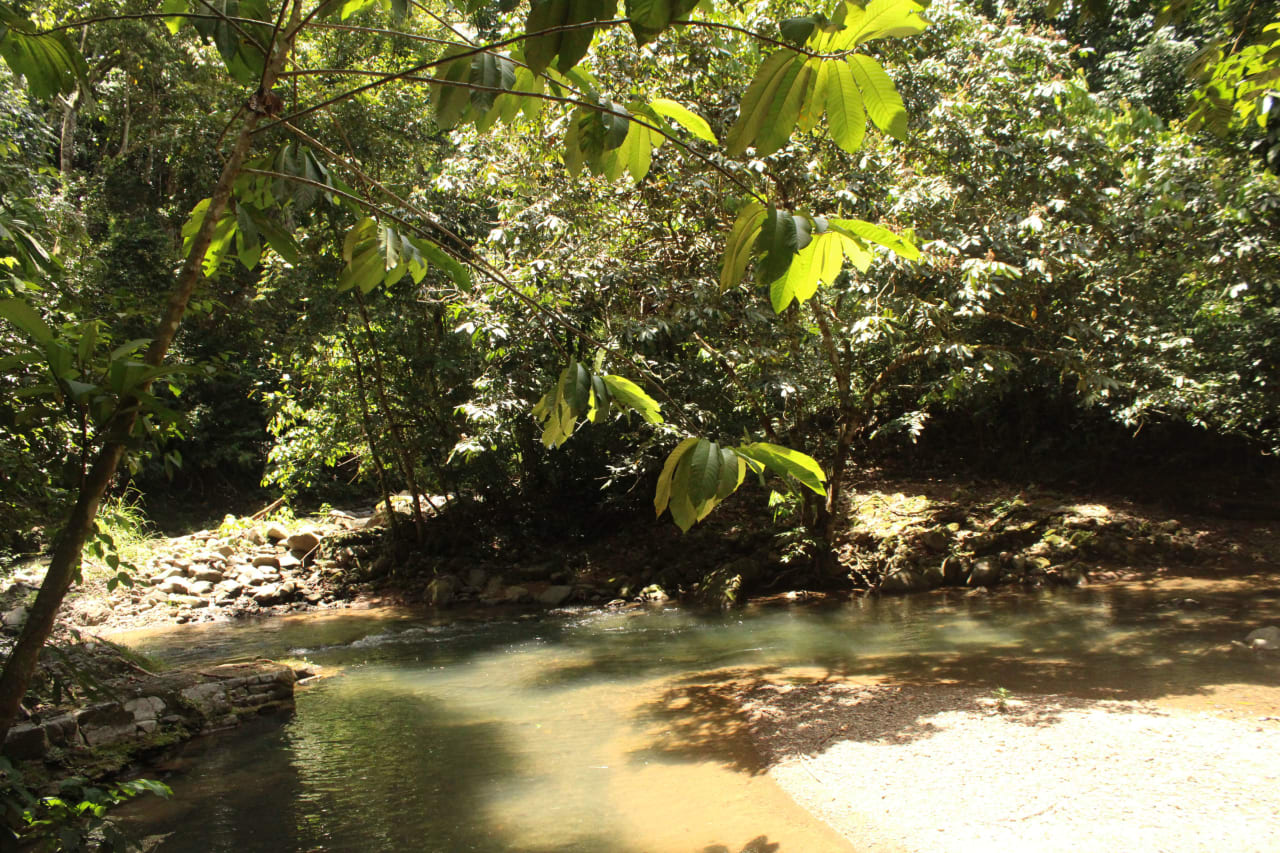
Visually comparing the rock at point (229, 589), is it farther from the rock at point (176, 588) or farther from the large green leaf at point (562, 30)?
the large green leaf at point (562, 30)

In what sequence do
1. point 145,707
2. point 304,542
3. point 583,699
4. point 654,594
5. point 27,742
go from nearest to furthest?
point 27,742
point 145,707
point 583,699
point 654,594
point 304,542

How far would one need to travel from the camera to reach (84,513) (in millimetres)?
1202

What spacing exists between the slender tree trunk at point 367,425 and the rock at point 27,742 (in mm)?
6592

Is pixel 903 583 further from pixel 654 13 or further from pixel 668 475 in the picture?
pixel 654 13

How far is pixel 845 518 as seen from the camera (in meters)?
10.9

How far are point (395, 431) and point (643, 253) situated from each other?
450 centimetres

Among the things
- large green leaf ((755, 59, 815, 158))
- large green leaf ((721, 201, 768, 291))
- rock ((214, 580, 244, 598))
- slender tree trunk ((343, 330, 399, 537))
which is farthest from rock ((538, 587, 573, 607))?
large green leaf ((755, 59, 815, 158))

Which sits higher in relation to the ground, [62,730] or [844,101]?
[844,101]

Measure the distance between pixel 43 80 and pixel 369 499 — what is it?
14.7m

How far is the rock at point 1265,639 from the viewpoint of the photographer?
241 inches

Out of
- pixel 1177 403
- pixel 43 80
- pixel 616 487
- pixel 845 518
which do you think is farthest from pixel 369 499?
pixel 43 80

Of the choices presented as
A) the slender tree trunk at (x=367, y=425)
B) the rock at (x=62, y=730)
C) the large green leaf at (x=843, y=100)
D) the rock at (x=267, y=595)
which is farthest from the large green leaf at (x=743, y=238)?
the rock at (x=267, y=595)

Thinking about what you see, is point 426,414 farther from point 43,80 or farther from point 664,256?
point 43,80

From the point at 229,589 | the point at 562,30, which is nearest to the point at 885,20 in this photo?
the point at 562,30
